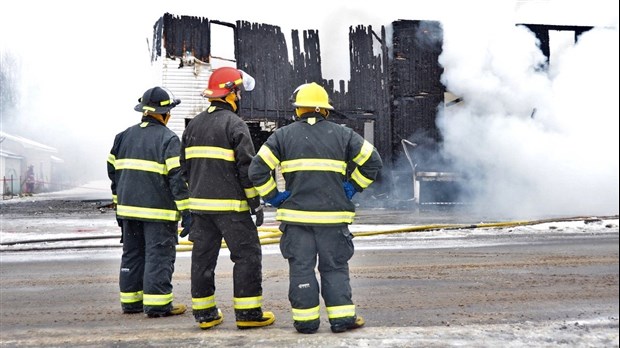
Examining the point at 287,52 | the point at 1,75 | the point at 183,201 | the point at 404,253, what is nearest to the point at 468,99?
the point at 287,52

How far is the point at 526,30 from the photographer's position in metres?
17.9

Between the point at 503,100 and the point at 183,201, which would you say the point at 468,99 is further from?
the point at 183,201

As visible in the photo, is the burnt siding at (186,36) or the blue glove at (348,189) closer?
the blue glove at (348,189)

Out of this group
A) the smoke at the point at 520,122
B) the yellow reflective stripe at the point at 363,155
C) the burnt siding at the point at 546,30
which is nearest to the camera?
the yellow reflective stripe at the point at 363,155

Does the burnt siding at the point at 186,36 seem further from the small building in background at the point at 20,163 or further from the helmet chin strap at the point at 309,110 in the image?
the helmet chin strap at the point at 309,110

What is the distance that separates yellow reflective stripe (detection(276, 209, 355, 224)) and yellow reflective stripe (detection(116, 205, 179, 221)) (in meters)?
1.12

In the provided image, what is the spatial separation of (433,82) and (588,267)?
13.9 metres

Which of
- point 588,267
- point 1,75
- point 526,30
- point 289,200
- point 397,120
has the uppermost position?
point 1,75

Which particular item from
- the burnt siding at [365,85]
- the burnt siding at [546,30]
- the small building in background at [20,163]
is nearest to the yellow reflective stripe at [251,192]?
the burnt siding at [546,30]

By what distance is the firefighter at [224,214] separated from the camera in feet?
14.5

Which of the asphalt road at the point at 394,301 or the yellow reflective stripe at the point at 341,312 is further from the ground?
the yellow reflective stripe at the point at 341,312

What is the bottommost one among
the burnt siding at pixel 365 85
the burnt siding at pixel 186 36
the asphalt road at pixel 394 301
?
the asphalt road at pixel 394 301

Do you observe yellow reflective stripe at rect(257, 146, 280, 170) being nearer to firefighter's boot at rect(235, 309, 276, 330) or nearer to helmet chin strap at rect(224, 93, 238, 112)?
helmet chin strap at rect(224, 93, 238, 112)

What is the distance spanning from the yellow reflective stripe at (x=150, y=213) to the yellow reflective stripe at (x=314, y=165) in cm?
117
